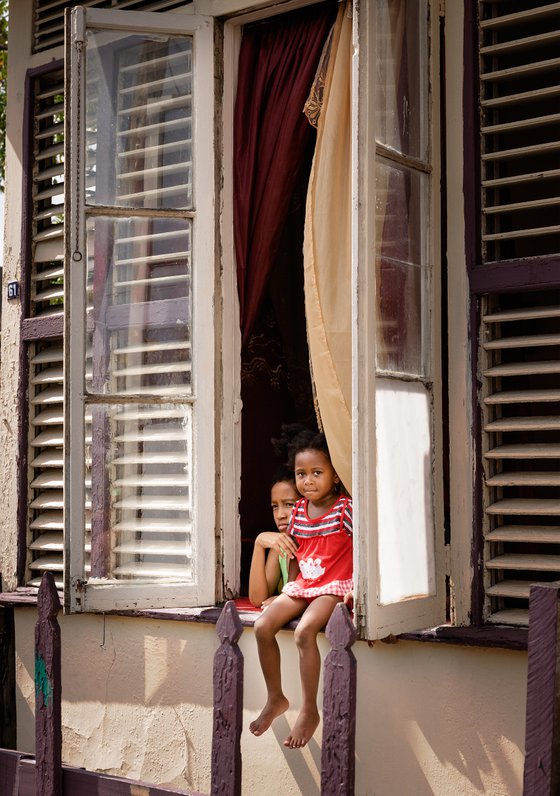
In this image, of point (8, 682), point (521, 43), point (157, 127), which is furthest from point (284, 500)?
point (521, 43)

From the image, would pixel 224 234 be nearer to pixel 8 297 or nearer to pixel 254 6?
pixel 254 6

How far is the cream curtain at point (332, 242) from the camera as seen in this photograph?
421 cm

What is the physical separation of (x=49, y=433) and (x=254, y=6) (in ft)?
7.44

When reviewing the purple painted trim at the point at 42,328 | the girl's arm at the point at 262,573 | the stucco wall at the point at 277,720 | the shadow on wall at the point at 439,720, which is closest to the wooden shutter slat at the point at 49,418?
the purple painted trim at the point at 42,328

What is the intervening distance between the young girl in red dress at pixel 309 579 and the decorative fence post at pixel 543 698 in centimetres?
129

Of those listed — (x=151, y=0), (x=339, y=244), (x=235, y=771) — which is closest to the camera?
(x=235, y=771)

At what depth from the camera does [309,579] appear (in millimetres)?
4074

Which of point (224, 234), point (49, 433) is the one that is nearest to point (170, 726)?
point (49, 433)

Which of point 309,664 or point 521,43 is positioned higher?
point 521,43

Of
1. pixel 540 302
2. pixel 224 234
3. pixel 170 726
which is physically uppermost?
pixel 224 234

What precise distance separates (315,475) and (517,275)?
1094 millimetres

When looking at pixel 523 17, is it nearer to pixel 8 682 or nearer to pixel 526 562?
pixel 526 562

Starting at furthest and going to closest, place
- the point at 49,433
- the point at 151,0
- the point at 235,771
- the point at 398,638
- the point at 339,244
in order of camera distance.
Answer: the point at 49,433 → the point at 151,0 → the point at 339,244 → the point at 398,638 → the point at 235,771

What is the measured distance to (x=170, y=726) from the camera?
4.55 metres
